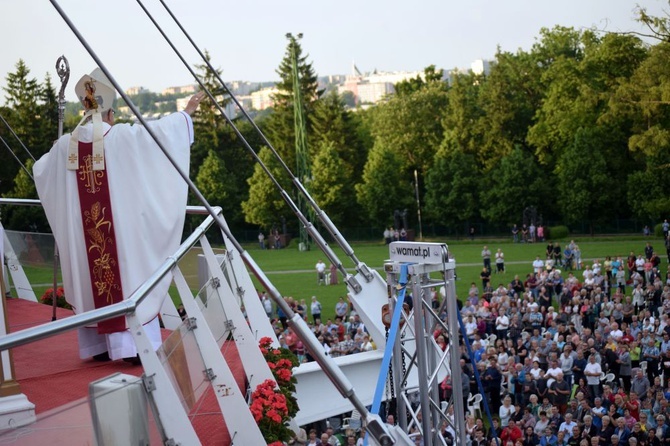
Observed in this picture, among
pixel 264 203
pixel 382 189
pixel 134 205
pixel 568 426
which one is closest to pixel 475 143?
pixel 382 189

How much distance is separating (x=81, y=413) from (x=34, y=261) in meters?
7.15

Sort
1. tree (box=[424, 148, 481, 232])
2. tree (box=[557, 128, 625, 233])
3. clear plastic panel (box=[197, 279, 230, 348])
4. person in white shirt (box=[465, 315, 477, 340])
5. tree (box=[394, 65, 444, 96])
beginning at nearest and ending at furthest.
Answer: clear plastic panel (box=[197, 279, 230, 348]) < person in white shirt (box=[465, 315, 477, 340]) < tree (box=[557, 128, 625, 233]) < tree (box=[424, 148, 481, 232]) < tree (box=[394, 65, 444, 96])

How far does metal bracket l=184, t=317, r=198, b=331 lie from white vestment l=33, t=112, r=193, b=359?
1.65 m

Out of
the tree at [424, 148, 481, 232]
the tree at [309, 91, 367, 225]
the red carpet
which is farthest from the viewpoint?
the tree at [309, 91, 367, 225]

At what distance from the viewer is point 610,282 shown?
28047 millimetres

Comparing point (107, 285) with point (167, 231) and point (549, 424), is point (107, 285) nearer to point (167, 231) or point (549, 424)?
point (167, 231)

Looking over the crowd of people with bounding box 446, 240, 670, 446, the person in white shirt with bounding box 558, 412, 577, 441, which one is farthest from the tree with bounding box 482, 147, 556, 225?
the person in white shirt with bounding box 558, 412, 577, 441

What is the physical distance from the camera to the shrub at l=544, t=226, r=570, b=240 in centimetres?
4909

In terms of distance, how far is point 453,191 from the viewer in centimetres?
5475

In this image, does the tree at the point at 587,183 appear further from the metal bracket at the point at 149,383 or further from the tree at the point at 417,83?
the metal bracket at the point at 149,383

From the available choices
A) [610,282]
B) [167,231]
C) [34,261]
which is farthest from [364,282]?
[610,282]

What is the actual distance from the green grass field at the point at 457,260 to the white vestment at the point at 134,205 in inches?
934

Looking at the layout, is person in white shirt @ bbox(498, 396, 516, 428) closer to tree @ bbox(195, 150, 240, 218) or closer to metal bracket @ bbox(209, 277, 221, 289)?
metal bracket @ bbox(209, 277, 221, 289)

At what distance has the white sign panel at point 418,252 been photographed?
22.4 feet
